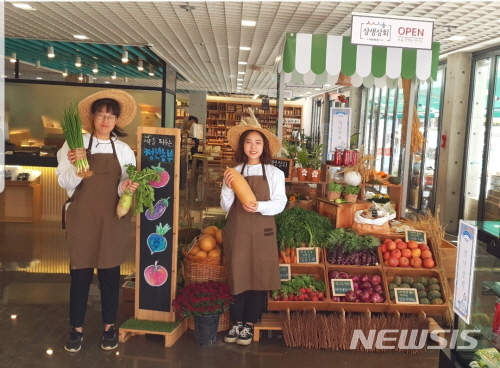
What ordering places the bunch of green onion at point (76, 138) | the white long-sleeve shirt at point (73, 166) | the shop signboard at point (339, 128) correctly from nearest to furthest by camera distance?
the bunch of green onion at point (76, 138)
the white long-sleeve shirt at point (73, 166)
the shop signboard at point (339, 128)


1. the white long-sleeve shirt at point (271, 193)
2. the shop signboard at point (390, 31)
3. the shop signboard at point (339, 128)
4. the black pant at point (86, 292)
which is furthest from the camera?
the shop signboard at point (339, 128)

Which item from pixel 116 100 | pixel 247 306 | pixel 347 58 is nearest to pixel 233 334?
pixel 247 306

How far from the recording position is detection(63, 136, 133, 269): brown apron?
3945 millimetres

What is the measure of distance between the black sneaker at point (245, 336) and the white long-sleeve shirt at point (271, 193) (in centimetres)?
97

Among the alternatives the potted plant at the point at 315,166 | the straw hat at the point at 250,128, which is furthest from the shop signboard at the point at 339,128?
the straw hat at the point at 250,128

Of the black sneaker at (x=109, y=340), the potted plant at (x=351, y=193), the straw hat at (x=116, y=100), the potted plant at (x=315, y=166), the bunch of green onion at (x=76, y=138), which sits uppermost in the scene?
the straw hat at (x=116, y=100)

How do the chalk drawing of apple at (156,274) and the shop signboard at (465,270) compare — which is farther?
the chalk drawing of apple at (156,274)

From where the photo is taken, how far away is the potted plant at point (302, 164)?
605cm

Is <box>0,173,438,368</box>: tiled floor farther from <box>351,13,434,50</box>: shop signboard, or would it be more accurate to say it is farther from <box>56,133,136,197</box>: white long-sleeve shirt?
<box>351,13,434,50</box>: shop signboard

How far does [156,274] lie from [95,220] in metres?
0.73

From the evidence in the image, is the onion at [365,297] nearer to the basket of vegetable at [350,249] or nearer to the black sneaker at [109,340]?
the basket of vegetable at [350,249]

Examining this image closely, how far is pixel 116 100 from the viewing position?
162 inches

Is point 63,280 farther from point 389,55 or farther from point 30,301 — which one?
point 389,55

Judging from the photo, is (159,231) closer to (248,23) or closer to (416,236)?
(416,236)
